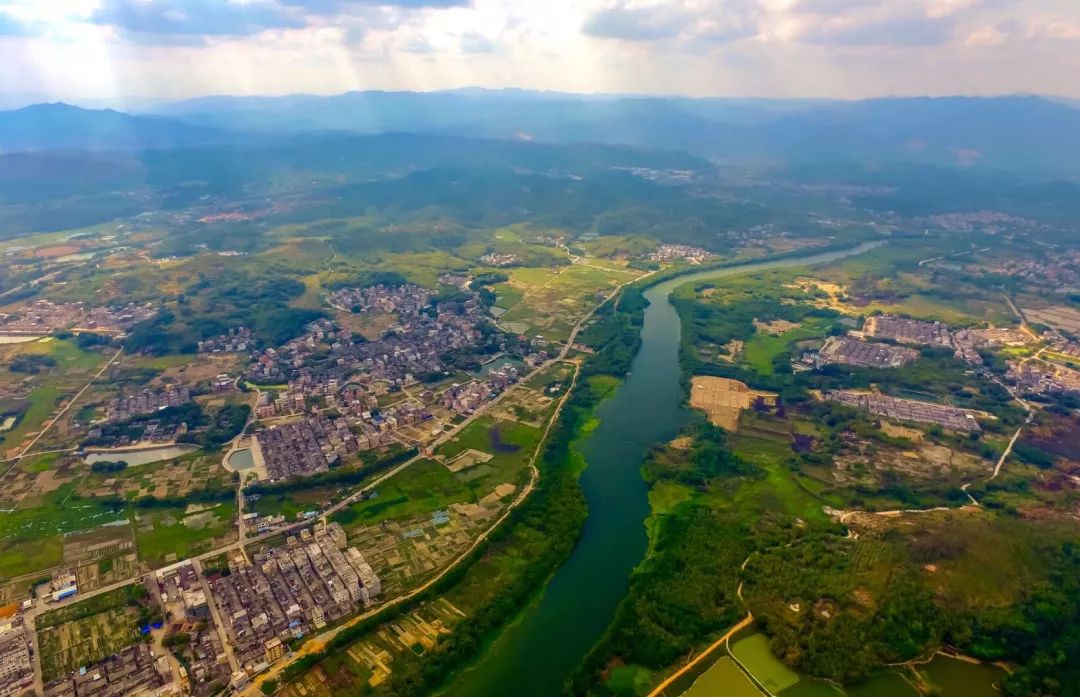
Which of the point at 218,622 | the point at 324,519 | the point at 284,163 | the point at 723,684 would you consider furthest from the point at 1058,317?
the point at 284,163

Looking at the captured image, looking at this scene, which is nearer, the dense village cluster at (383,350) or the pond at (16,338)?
the dense village cluster at (383,350)

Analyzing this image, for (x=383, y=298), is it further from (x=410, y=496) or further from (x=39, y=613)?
(x=39, y=613)

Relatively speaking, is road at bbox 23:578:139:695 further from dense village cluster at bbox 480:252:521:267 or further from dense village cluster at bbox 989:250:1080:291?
dense village cluster at bbox 989:250:1080:291

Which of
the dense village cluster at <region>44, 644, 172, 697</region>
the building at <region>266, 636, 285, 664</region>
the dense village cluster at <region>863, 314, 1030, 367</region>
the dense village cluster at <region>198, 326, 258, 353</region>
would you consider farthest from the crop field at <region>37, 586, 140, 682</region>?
the dense village cluster at <region>863, 314, 1030, 367</region>

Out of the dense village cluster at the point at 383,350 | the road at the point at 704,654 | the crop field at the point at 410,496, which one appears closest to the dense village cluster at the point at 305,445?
the crop field at the point at 410,496

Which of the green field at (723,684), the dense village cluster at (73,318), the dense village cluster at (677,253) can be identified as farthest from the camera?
the dense village cluster at (677,253)

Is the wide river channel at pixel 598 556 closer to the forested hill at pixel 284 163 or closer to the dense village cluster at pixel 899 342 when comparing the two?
the dense village cluster at pixel 899 342

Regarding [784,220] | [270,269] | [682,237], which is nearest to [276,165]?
[270,269]
